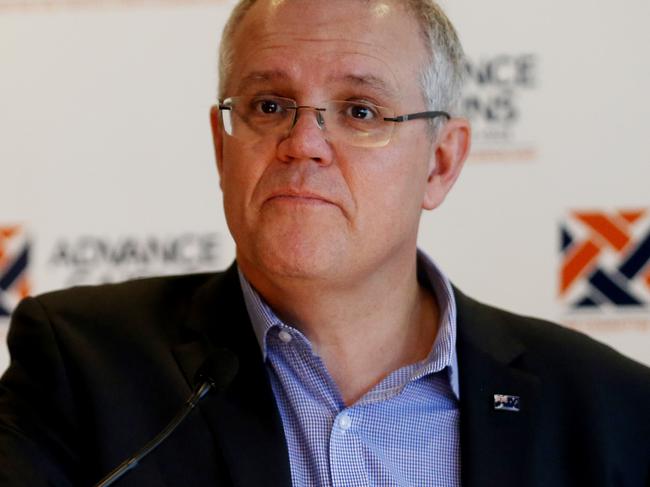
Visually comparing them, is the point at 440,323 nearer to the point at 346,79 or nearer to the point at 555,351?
the point at 555,351

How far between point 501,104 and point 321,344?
1.36 m

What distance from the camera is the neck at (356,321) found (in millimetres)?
2402

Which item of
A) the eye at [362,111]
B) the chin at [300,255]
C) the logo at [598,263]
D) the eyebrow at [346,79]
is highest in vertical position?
the eyebrow at [346,79]

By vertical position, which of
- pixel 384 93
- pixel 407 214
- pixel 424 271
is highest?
pixel 384 93

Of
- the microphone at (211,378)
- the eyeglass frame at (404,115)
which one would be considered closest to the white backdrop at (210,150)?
the eyeglass frame at (404,115)

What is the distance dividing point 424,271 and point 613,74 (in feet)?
3.79

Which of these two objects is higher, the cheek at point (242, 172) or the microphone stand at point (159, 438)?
the cheek at point (242, 172)

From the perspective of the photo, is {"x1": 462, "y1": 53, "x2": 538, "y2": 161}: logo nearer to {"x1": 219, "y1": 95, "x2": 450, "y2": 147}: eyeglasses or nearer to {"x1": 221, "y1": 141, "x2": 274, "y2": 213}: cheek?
{"x1": 219, "y1": 95, "x2": 450, "y2": 147}: eyeglasses

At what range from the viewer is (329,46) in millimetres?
2346

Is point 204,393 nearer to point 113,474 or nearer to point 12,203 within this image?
point 113,474

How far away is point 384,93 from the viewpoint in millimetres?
2385

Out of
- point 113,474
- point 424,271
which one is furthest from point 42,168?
point 113,474

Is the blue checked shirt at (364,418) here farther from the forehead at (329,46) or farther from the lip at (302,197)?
the forehead at (329,46)

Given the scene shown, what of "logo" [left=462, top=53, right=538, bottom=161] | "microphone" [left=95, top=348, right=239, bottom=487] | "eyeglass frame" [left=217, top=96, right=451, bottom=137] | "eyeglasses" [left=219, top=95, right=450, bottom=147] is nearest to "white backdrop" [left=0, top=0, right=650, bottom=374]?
"logo" [left=462, top=53, right=538, bottom=161]
